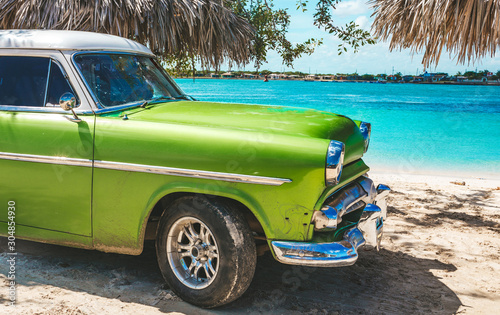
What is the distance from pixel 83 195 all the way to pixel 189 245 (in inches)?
35.3

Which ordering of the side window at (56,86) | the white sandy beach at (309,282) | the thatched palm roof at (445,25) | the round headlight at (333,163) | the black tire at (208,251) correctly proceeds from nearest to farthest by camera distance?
the round headlight at (333,163) < the black tire at (208,251) < the white sandy beach at (309,282) < the side window at (56,86) < the thatched palm roof at (445,25)

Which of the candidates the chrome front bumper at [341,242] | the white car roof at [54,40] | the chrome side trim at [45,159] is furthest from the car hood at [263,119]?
the white car roof at [54,40]

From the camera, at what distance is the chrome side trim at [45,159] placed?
368cm

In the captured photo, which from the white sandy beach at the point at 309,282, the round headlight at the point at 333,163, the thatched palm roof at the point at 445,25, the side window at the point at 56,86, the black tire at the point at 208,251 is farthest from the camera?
the thatched palm roof at the point at 445,25

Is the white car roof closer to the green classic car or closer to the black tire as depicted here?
the green classic car

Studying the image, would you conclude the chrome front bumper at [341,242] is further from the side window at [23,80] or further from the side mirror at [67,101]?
the side window at [23,80]

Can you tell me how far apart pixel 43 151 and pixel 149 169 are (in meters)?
0.90

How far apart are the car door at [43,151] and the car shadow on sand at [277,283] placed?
48 centimetres

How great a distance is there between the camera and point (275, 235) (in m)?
3.33

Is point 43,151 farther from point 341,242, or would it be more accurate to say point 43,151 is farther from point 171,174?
point 341,242

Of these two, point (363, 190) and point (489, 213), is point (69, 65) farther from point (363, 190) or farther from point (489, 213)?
point (489, 213)

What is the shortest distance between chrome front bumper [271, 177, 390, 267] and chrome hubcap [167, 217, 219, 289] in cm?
48

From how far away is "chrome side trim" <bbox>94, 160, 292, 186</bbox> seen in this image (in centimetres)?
328

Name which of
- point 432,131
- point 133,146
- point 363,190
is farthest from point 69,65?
point 432,131
